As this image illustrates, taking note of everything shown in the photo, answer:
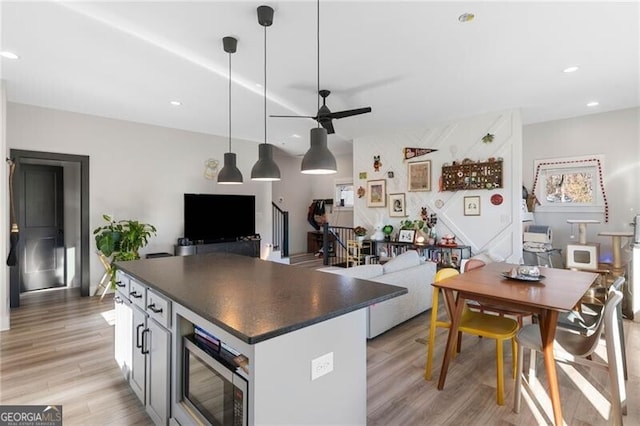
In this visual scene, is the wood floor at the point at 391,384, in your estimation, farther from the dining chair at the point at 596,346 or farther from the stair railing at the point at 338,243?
the stair railing at the point at 338,243

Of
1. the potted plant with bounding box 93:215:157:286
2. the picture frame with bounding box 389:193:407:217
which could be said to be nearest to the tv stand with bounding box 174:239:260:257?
the potted plant with bounding box 93:215:157:286

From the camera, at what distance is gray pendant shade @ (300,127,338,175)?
89.1 inches

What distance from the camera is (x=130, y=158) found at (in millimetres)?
5406

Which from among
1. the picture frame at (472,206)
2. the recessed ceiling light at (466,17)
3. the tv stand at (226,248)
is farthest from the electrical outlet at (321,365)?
the tv stand at (226,248)

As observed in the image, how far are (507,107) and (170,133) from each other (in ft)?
18.6

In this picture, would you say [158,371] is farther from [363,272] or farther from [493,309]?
[493,309]

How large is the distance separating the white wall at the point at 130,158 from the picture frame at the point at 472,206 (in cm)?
449

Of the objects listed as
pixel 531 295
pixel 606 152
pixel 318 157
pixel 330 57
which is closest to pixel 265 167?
pixel 318 157

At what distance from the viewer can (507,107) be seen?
483cm

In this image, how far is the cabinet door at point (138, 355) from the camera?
2.10 metres

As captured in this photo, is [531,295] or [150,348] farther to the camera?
[531,295]

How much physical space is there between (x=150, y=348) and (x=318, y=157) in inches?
64.5

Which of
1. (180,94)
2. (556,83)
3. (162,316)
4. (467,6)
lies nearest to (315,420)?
(162,316)

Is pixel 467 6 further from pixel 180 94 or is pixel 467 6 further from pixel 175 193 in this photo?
pixel 175 193
